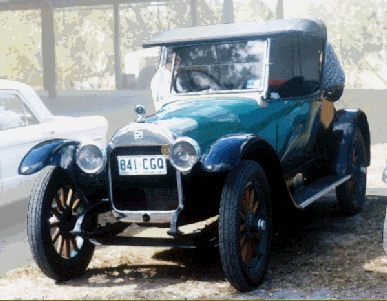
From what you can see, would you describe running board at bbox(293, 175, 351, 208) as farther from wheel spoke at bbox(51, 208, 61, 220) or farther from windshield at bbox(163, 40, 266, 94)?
wheel spoke at bbox(51, 208, 61, 220)

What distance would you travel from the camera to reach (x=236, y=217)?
205 inches

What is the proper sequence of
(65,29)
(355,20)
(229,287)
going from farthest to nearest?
(355,20)
(65,29)
(229,287)

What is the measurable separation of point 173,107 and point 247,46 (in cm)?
88

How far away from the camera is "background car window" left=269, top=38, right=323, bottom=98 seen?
6902mm

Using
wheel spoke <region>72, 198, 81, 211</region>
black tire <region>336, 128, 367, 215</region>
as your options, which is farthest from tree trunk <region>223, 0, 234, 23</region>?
wheel spoke <region>72, 198, 81, 211</region>

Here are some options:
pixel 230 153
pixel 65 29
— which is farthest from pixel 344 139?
pixel 65 29

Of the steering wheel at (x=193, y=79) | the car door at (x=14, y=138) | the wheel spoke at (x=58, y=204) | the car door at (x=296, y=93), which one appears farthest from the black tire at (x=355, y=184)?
the car door at (x=14, y=138)

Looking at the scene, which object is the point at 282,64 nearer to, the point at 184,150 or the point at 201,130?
the point at 201,130

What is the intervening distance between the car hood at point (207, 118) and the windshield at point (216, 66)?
0.81ft

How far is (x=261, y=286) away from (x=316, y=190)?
5.40 ft

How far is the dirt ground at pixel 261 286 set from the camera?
17.7 ft

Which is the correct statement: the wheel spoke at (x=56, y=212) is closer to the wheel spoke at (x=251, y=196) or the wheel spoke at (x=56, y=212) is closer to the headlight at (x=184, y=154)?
the headlight at (x=184, y=154)

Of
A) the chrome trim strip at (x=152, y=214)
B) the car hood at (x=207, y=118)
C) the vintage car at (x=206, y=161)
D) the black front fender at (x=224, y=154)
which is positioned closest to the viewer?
the black front fender at (x=224, y=154)

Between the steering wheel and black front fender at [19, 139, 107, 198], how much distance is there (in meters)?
1.33
